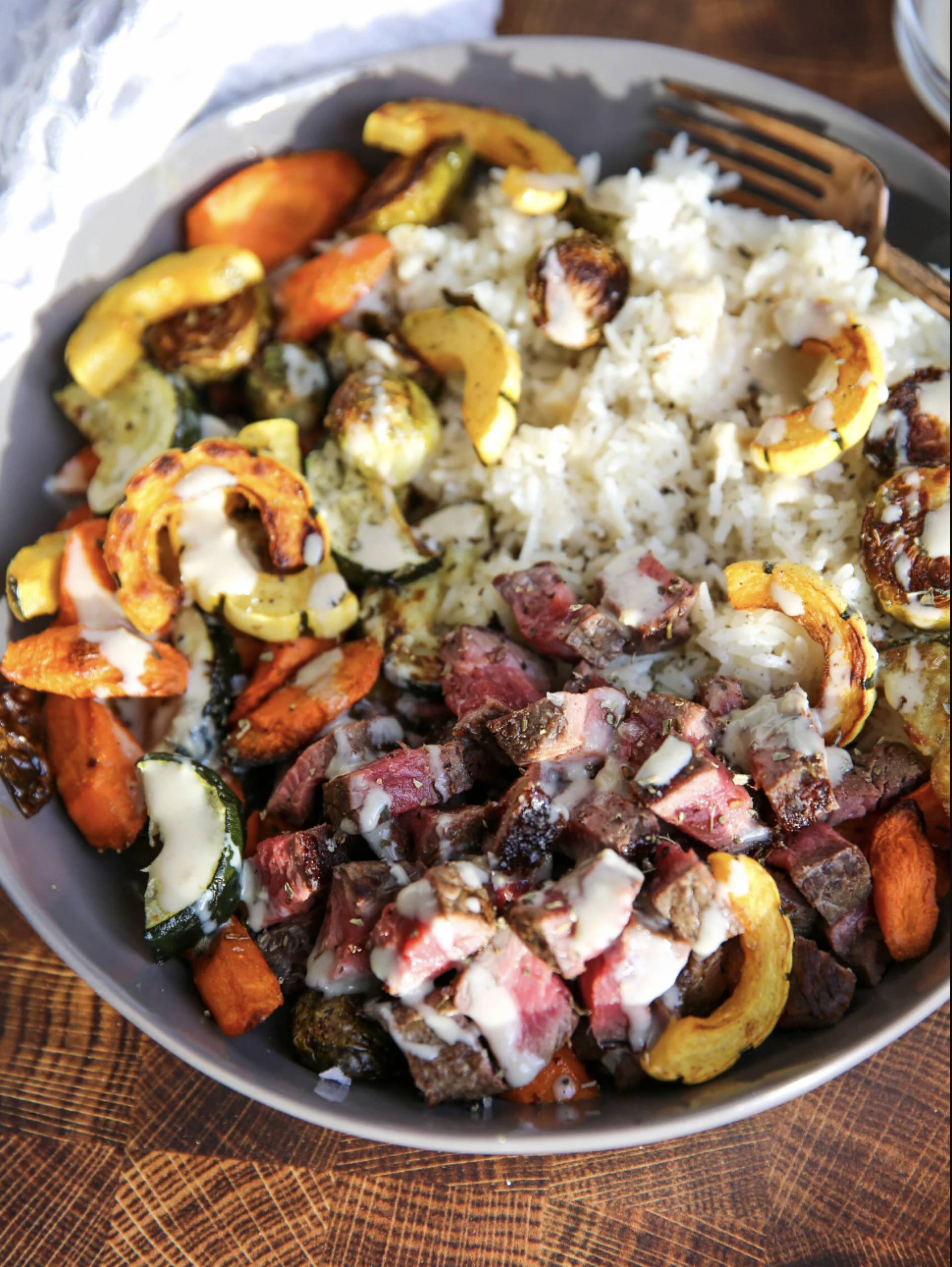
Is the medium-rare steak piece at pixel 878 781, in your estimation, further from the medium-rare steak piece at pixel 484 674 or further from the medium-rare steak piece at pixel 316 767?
the medium-rare steak piece at pixel 316 767

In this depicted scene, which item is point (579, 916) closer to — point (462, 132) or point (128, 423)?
point (128, 423)

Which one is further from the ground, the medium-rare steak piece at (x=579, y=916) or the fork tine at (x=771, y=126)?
the fork tine at (x=771, y=126)

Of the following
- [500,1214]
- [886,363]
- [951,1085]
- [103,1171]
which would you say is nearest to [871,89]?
[886,363]

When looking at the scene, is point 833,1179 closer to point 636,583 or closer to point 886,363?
point 636,583

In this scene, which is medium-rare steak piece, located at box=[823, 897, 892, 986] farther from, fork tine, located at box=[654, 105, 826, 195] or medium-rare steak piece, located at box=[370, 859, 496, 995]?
fork tine, located at box=[654, 105, 826, 195]

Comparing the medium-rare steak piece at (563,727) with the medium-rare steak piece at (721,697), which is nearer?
the medium-rare steak piece at (563,727)

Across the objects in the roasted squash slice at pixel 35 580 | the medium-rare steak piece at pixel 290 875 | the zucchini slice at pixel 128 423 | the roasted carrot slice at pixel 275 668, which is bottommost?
the medium-rare steak piece at pixel 290 875

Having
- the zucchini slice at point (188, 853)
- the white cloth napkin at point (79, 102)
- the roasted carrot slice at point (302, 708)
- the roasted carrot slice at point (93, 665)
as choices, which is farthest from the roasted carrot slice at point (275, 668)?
the white cloth napkin at point (79, 102)
